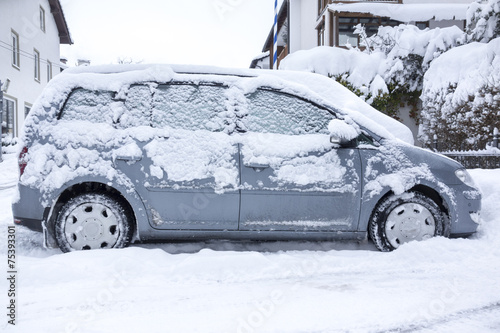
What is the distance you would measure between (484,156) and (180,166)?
6879mm

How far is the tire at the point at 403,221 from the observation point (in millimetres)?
3887

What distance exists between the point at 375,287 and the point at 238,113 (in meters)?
1.93

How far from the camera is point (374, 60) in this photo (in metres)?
14.8

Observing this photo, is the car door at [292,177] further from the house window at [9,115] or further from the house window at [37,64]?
the house window at [37,64]

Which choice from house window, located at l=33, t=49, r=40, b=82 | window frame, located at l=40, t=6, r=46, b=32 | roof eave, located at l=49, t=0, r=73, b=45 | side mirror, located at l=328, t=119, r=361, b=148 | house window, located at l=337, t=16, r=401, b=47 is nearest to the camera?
side mirror, located at l=328, t=119, r=361, b=148

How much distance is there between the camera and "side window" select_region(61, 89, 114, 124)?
12.4 ft

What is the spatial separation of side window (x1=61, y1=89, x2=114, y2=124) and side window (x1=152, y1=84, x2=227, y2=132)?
0.43 meters

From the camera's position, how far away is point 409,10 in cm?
1945

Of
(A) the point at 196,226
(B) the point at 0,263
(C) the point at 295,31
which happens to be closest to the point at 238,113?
(A) the point at 196,226

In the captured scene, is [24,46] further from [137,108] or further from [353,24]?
[137,108]

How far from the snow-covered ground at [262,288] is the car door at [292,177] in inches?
13.4

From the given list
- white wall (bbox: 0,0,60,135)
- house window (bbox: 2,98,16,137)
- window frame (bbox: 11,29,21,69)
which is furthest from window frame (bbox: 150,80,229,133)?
window frame (bbox: 11,29,21,69)

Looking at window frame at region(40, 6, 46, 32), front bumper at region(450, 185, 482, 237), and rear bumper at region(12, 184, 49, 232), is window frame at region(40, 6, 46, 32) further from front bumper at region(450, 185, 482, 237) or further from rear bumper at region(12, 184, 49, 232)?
front bumper at region(450, 185, 482, 237)

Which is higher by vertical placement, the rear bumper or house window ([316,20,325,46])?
house window ([316,20,325,46])
